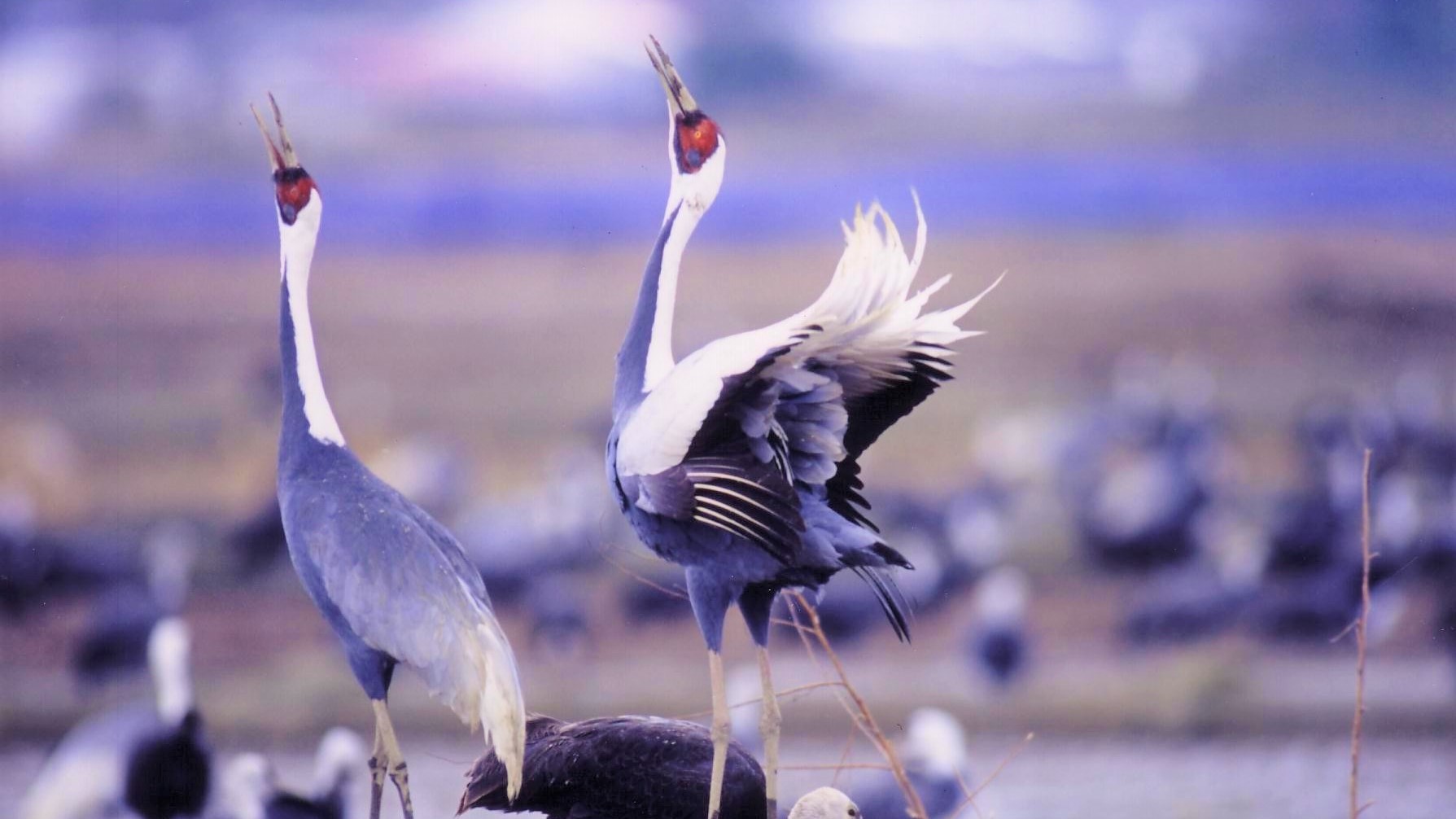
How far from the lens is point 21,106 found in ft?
35.1

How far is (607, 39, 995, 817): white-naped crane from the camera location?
2.94 meters

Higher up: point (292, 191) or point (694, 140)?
point (694, 140)

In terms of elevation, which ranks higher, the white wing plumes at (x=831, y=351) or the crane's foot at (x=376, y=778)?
the white wing plumes at (x=831, y=351)

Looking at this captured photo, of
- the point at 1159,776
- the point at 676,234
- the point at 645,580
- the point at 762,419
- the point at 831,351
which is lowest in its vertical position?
the point at 1159,776

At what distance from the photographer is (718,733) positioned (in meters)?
3.27

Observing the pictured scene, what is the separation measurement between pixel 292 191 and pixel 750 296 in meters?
7.58

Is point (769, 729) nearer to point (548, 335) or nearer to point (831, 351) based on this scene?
point (831, 351)

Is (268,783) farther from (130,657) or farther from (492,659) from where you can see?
(130,657)

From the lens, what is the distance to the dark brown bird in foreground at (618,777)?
11.3 feet

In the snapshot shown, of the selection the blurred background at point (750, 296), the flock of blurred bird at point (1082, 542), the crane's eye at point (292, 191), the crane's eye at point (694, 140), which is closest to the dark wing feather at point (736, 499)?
the crane's eye at point (694, 140)

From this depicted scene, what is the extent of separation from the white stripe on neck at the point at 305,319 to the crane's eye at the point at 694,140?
66 cm

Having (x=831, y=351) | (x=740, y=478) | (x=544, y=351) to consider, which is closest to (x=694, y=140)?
(x=831, y=351)

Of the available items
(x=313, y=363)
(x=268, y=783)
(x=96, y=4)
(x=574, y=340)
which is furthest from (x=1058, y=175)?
(x=313, y=363)

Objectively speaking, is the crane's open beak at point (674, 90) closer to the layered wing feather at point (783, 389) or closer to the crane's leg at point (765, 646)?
the layered wing feather at point (783, 389)
